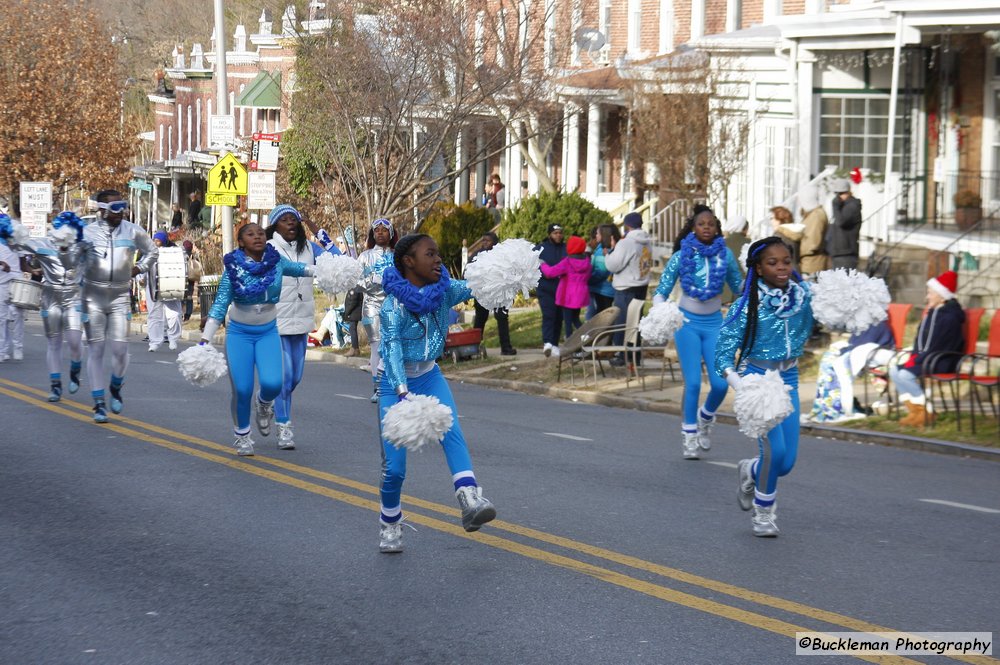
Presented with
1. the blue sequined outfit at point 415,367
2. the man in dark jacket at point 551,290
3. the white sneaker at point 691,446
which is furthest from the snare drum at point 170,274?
the blue sequined outfit at point 415,367

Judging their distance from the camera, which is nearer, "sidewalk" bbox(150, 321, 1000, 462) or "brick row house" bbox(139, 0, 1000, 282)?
"sidewalk" bbox(150, 321, 1000, 462)

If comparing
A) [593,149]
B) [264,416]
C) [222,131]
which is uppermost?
[593,149]

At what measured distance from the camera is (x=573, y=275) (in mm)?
22281

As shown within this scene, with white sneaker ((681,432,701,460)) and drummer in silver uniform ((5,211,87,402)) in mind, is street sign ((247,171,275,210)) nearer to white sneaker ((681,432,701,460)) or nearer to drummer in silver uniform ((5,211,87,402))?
drummer in silver uniform ((5,211,87,402))

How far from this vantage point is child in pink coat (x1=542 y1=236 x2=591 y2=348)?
72.4 ft

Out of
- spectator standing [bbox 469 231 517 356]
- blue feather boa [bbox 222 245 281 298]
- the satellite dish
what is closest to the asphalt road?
blue feather boa [bbox 222 245 281 298]

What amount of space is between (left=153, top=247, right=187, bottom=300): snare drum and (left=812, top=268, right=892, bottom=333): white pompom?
61.8ft

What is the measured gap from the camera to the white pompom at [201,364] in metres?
11.5

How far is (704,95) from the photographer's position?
1129 inches

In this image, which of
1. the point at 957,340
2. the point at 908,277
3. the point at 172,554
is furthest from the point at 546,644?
the point at 908,277

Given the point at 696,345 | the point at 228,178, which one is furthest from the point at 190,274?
the point at 696,345

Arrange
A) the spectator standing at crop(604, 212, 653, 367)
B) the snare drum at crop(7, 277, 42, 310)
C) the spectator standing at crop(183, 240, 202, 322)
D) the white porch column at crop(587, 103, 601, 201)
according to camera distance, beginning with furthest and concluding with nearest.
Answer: the white porch column at crop(587, 103, 601, 201), the spectator standing at crop(183, 240, 202, 322), the spectator standing at crop(604, 212, 653, 367), the snare drum at crop(7, 277, 42, 310)

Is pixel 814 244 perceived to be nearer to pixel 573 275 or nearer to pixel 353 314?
pixel 573 275

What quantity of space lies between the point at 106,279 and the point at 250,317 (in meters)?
3.00
